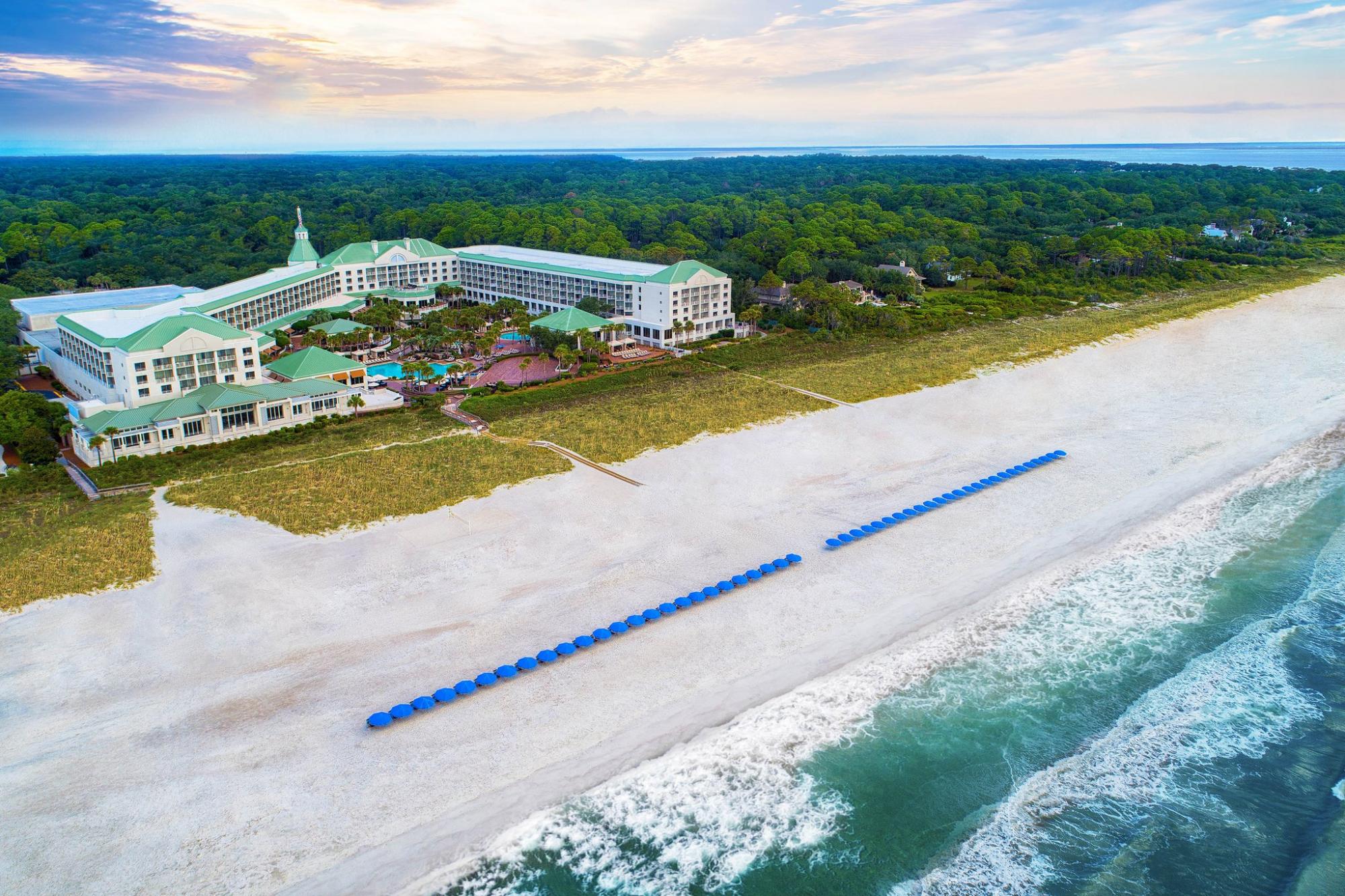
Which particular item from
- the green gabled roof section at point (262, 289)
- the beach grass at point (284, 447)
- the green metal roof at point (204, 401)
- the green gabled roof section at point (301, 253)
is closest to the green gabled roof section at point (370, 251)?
the green gabled roof section at point (301, 253)

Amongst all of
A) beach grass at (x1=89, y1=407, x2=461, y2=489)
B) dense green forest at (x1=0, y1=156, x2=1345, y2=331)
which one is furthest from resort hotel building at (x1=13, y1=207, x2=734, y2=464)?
dense green forest at (x1=0, y1=156, x2=1345, y2=331)

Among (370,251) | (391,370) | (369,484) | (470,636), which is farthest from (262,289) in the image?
(470,636)

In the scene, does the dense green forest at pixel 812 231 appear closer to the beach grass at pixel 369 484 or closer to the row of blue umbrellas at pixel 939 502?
the row of blue umbrellas at pixel 939 502

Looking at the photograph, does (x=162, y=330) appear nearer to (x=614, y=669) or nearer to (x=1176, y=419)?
(x=614, y=669)

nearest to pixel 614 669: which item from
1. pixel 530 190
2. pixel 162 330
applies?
pixel 162 330

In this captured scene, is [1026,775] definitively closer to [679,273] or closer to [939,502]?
[939,502]
